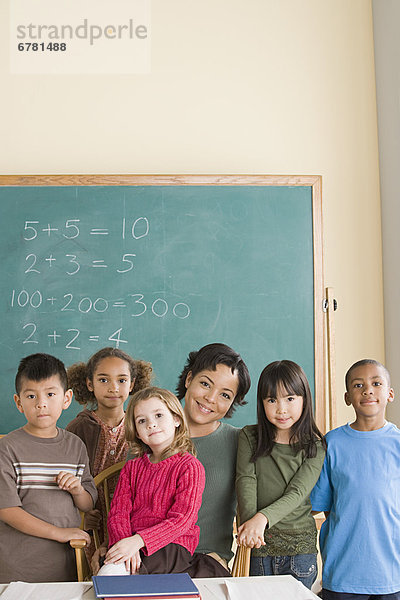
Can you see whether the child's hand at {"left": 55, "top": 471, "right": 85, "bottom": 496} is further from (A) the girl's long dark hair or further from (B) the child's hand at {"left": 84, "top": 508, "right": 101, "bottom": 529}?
(A) the girl's long dark hair

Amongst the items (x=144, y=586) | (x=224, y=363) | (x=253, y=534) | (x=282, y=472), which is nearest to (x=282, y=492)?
(x=282, y=472)

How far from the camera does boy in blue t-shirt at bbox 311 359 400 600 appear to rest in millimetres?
1871

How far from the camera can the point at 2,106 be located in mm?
3070

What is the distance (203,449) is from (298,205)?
4.62 feet

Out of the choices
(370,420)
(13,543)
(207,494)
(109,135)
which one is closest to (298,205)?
(109,135)

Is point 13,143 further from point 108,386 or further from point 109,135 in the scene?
point 108,386

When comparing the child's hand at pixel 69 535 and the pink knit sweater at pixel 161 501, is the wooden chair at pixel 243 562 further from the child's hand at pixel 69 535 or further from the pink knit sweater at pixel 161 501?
the child's hand at pixel 69 535

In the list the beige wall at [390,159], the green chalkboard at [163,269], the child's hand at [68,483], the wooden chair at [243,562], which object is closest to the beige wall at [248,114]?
the beige wall at [390,159]

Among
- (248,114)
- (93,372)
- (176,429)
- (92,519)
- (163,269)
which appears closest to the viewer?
(176,429)

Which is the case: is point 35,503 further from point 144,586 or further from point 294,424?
point 294,424

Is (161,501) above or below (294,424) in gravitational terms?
below

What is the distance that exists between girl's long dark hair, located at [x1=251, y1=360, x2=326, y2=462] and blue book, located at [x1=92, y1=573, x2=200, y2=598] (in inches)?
26.3

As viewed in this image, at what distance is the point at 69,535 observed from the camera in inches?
70.0

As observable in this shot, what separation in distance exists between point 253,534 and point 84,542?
0.49 meters
